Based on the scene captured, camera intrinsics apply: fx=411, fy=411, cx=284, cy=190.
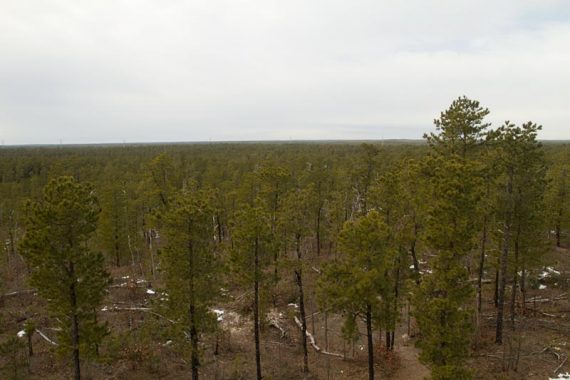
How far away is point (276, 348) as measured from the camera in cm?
2386

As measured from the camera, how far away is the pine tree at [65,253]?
600 inches

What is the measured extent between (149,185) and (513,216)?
79.3ft

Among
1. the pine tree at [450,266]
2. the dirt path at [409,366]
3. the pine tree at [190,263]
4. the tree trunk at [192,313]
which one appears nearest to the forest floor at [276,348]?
the dirt path at [409,366]

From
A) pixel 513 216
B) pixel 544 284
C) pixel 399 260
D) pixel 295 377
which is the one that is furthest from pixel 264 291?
pixel 544 284

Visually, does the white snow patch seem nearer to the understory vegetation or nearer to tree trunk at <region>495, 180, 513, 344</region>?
the understory vegetation

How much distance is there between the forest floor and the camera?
20047mm

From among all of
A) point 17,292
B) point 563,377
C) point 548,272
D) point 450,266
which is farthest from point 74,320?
point 548,272

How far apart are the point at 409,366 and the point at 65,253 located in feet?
55.3

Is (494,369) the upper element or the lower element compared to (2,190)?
lower

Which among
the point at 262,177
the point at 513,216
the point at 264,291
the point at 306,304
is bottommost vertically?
the point at 306,304

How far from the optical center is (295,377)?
2039 cm

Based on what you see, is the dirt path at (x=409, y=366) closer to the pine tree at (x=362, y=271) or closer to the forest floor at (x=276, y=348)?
the forest floor at (x=276, y=348)

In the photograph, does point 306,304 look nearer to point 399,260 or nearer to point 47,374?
point 399,260

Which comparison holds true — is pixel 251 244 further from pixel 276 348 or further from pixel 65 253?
pixel 276 348
